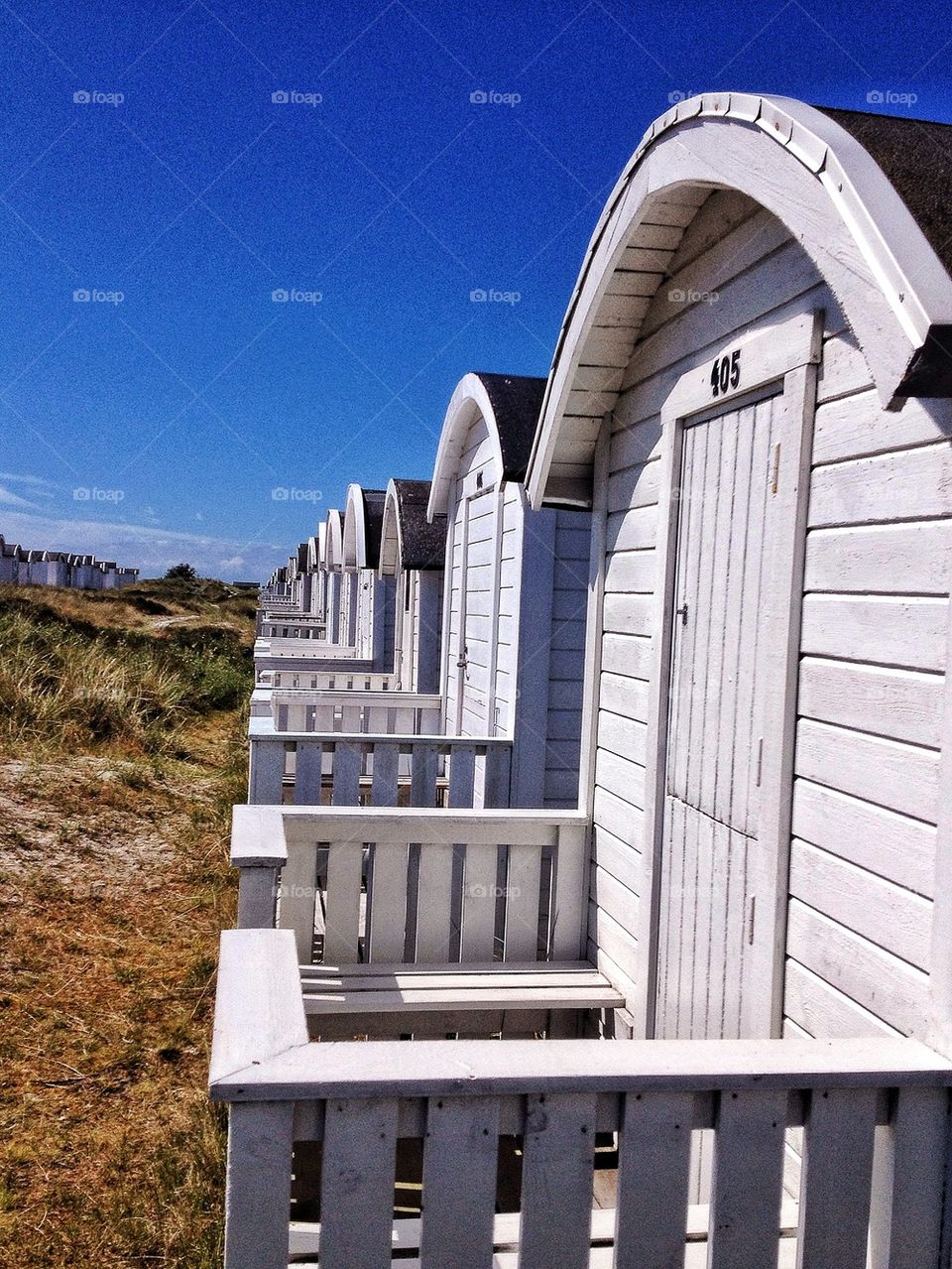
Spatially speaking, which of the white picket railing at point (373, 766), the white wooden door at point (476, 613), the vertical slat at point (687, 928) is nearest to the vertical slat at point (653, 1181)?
the vertical slat at point (687, 928)

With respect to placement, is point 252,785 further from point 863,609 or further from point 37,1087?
point 863,609

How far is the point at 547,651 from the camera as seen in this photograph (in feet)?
21.9

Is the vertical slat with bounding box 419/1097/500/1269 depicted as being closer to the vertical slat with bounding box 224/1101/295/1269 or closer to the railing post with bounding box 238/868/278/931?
the vertical slat with bounding box 224/1101/295/1269

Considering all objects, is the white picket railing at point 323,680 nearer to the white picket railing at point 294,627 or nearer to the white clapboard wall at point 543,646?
the white clapboard wall at point 543,646

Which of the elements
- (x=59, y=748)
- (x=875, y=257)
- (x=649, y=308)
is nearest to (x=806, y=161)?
(x=875, y=257)

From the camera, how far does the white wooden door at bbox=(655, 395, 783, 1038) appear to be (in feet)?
10.6

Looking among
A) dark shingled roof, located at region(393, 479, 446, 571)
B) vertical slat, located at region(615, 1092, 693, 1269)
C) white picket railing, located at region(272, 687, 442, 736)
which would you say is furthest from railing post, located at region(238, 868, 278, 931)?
dark shingled roof, located at region(393, 479, 446, 571)

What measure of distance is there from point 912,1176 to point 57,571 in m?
78.4

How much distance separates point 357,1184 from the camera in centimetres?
189

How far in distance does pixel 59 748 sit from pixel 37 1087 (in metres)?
7.81

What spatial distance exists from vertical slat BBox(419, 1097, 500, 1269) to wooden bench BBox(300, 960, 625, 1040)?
2165 millimetres

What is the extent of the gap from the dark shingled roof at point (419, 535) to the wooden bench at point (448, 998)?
6.63m

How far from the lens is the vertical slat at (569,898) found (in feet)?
16.1
